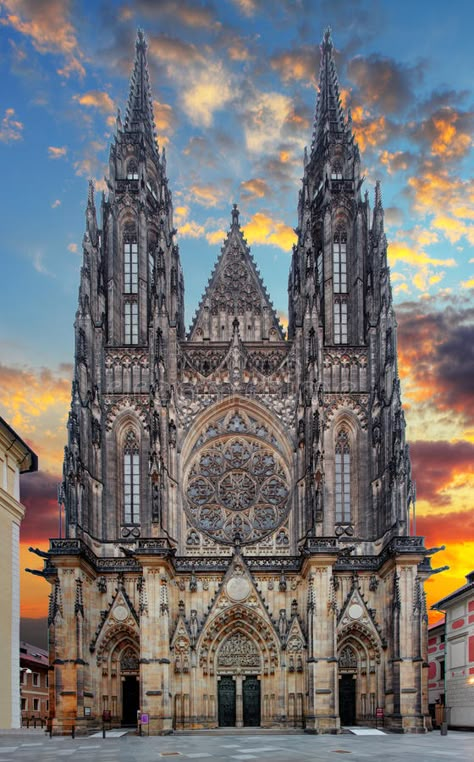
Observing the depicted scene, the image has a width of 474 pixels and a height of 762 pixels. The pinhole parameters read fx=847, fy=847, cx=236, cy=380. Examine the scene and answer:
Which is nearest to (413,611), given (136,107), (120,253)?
(120,253)

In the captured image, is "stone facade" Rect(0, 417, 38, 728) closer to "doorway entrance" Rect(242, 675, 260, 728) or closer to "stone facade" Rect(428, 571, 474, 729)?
"doorway entrance" Rect(242, 675, 260, 728)

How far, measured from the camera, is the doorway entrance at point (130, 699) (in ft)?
159

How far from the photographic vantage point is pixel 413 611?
46219mm

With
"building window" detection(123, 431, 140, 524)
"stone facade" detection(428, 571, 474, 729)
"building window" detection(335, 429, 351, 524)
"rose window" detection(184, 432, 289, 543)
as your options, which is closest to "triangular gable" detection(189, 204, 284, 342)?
"rose window" detection(184, 432, 289, 543)

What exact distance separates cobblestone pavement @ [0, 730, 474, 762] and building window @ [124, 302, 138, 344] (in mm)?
24151

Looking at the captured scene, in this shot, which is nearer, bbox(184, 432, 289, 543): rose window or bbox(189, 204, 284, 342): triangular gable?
bbox(184, 432, 289, 543): rose window

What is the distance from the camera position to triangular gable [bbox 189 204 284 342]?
56.1 metres

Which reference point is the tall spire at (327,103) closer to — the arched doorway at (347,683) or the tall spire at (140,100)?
the tall spire at (140,100)

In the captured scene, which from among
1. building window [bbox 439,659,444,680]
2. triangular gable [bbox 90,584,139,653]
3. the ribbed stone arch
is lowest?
building window [bbox 439,659,444,680]

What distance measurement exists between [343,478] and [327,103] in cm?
2767

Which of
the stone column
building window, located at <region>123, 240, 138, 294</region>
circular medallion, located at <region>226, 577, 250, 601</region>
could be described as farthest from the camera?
building window, located at <region>123, 240, 138, 294</region>

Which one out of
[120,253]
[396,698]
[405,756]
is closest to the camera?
[405,756]

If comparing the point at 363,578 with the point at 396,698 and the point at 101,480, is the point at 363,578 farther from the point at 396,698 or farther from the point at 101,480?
the point at 101,480

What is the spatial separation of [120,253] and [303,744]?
33.3 meters
